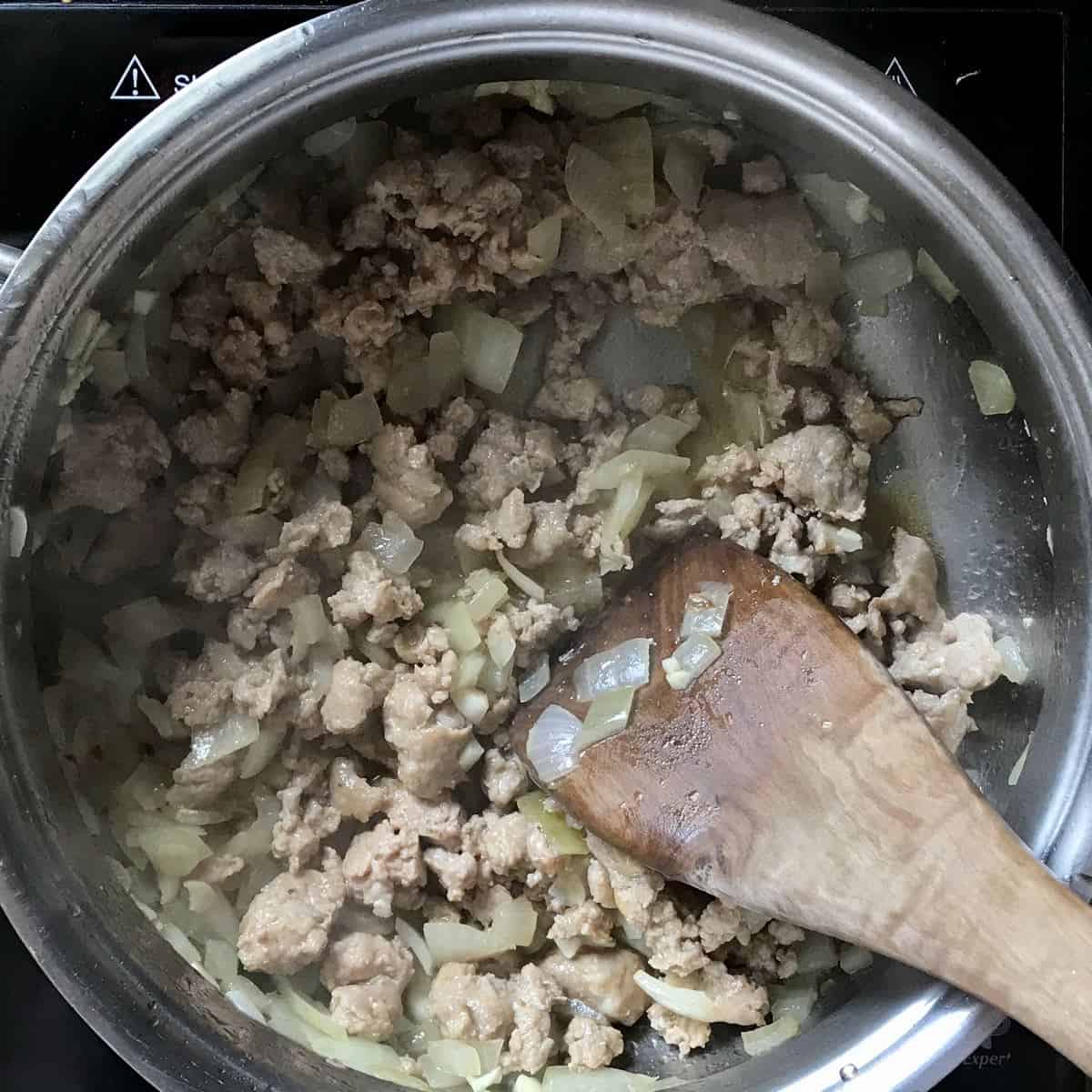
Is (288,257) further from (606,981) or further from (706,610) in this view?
(606,981)

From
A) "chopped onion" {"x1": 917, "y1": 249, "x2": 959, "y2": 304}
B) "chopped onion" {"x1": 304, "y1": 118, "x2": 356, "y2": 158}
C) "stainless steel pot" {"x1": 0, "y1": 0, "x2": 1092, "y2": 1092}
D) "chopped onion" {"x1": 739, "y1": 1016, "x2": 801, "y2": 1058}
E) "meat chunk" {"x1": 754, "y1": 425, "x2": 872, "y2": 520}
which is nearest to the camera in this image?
"stainless steel pot" {"x1": 0, "y1": 0, "x2": 1092, "y2": 1092}

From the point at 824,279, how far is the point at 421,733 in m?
0.99

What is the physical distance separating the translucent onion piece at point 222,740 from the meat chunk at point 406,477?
43 cm

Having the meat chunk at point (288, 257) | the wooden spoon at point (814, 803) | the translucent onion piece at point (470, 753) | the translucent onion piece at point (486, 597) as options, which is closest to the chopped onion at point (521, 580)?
the translucent onion piece at point (486, 597)

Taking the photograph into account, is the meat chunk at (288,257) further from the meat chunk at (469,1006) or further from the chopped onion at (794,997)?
the chopped onion at (794,997)

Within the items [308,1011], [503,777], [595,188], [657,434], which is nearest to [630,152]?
[595,188]

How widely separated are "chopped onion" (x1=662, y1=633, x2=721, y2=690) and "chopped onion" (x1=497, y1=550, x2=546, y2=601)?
27 centimetres

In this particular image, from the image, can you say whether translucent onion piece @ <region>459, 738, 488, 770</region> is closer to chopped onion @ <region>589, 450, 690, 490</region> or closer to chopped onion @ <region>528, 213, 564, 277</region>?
chopped onion @ <region>589, 450, 690, 490</region>

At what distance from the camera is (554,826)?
197 centimetres

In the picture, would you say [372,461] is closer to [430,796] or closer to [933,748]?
[430,796]

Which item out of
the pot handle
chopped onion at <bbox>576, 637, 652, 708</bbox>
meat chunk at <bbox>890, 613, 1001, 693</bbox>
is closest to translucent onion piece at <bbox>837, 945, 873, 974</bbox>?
meat chunk at <bbox>890, 613, 1001, 693</bbox>

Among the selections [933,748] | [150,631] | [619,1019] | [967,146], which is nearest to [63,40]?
[150,631]

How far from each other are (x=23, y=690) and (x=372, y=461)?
25.5 inches

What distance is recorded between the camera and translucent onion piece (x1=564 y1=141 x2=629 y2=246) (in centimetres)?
179
